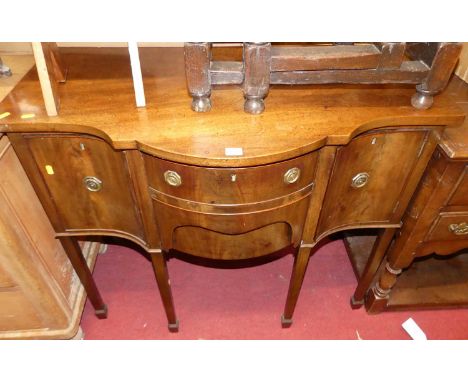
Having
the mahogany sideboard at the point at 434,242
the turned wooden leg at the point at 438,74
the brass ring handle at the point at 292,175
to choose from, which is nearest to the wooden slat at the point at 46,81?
the brass ring handle at the point at 292,175

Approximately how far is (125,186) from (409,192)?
807 millimetres

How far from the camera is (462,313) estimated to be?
5.16 feet

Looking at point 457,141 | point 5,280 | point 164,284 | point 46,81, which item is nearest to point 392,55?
point 457,141

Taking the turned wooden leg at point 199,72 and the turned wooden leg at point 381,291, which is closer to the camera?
the turned wooden leg at point 199,72

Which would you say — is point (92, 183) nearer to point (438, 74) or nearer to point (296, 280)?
point (296, 280)

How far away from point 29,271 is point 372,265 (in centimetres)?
116

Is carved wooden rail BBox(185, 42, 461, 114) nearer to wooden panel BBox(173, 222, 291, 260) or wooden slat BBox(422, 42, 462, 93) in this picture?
wooden slat BBox(422, 42, 462, 93)

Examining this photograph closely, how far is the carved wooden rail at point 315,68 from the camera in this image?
32.4 inches

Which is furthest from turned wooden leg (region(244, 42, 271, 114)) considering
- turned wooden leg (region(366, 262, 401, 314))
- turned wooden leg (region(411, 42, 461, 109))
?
turned wooden leg (region(366, 262, 401, 314))

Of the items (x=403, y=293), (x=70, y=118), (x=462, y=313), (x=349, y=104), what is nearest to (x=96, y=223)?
(x=70, y=118)

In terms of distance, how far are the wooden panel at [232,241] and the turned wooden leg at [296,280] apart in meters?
0.09

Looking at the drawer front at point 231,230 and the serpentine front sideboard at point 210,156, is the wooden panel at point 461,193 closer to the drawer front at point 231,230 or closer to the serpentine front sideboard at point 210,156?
the serpentine front sideboard at point 210,156

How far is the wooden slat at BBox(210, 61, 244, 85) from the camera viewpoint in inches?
33.5

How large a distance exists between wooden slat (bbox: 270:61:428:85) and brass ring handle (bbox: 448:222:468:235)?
51cm
